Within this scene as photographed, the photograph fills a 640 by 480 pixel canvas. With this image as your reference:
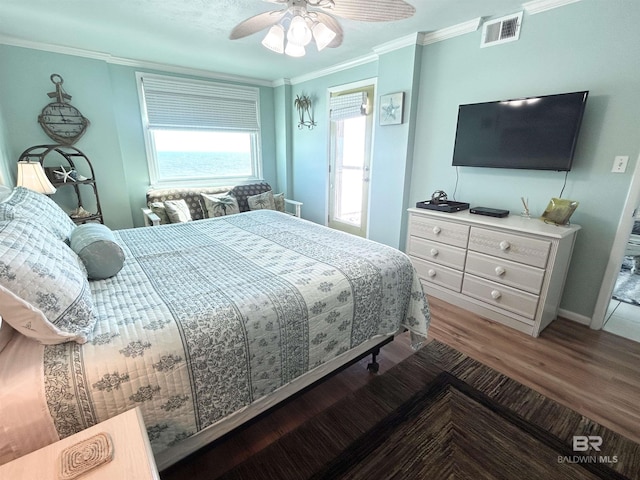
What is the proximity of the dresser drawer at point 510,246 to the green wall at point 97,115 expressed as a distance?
3882mm

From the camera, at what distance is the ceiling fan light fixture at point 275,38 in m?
1.75

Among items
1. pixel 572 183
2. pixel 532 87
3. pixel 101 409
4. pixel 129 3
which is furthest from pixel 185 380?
pixel 532 87

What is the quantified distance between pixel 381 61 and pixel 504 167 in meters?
1.70

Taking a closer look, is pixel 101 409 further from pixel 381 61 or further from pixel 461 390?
pixel 381 61

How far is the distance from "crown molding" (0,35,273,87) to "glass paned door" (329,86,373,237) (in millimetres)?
1537

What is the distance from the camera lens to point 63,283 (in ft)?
3.47

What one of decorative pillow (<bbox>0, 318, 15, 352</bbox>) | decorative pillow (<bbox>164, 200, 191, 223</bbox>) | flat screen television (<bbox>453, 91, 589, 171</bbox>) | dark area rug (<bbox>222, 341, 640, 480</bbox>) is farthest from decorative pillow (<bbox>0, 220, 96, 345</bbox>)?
flat screen television (<bbox>453, 91, 589, 171</bbox>)

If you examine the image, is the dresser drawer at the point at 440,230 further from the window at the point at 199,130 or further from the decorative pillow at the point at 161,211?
the window at the point at 199,130

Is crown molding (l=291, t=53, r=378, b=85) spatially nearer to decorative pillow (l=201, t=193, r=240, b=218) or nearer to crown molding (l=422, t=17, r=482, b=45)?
crown molding (l=422, t=17, r=482, b=45)

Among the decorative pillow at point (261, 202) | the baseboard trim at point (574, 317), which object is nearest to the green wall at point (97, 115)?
the decorative pillow at point (261, 202)

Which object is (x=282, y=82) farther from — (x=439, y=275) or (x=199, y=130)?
→ (x=439, y=275)

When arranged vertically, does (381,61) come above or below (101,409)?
above

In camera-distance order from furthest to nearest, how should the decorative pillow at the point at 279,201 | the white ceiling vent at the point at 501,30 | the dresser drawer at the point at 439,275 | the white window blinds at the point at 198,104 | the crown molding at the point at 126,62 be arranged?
1. the decorative pillow at the point at 279,201
2. the white window blinds at the point at 198,104
3. the crown molding at the point at 126,62
4. the dresser drawer at the point at 439,275
5. the white ceiling vent at the point at 501,30

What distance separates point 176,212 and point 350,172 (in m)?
2.24
